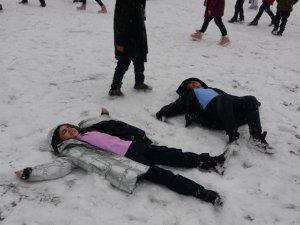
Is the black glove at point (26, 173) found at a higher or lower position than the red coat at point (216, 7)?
lower

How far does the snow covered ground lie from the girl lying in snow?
108 mm

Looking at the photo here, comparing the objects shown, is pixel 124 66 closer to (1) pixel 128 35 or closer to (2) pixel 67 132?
(1) pixel 128 35

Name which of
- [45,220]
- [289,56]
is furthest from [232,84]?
[45,220]

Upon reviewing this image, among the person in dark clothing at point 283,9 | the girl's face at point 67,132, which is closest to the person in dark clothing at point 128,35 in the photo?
the girl's face at point 67,132

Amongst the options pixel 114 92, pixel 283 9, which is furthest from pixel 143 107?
pixel 283 9

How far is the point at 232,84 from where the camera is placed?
7328 mm

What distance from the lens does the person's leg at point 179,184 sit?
3.93m

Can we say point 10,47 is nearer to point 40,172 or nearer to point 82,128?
point 82,128

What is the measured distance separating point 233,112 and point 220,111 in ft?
0.95

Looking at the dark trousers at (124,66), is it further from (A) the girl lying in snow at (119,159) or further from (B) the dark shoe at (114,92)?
(A) the girl lying in snow at (119,159)

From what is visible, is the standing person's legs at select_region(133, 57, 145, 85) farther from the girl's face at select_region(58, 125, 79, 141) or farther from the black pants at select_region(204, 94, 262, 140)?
the girl's face at select_region(58, 125, 79, 141)

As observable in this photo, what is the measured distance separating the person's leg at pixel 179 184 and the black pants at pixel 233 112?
127 cm

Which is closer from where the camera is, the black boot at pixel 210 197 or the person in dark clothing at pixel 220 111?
the black boot at pixel 210 197

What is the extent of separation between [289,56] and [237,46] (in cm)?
142
